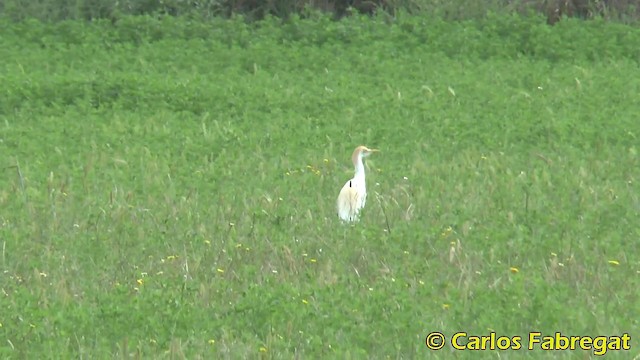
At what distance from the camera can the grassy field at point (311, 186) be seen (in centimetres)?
756

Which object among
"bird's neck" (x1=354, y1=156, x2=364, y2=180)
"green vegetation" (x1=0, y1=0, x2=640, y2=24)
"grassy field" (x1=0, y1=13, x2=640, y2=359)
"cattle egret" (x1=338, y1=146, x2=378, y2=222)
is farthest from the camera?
"green vegetation" (x1=0, y1=0, x2=640, y2=24)

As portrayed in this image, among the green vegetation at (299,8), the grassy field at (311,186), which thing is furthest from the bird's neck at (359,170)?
the green vegetation at (299,8)

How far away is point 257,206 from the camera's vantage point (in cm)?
1064

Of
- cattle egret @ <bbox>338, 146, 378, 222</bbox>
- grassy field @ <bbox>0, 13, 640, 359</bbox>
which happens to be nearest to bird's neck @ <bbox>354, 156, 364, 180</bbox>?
cattle egret @ <bbox>338, 146, 378, 222</bbox>

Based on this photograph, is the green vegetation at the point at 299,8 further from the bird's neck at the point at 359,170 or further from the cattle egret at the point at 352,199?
the cattle egret at the point at 352,199

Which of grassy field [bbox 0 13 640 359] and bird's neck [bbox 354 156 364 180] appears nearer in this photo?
grassy field [bbox 0 13 640 359]

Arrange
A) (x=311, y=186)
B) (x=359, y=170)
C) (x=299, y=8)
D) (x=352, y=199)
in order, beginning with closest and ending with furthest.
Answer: (x=352, y=199), (x=359, y=170), (x=311, y=186), (x=299, y=8)

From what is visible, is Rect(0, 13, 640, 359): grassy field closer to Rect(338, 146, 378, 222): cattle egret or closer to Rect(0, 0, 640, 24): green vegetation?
Rect(338, 146, 378, 222): cattle egret

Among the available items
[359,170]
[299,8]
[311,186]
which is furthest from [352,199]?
[299,8]

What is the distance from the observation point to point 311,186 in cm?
1160

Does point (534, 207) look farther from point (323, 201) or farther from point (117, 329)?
point (117, 329)

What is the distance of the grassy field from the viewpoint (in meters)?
7.56

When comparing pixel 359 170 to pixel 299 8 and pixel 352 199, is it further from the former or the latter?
pixel 299 8

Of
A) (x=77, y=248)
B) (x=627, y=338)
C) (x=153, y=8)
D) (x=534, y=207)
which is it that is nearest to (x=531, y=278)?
(x=627, y=338)
